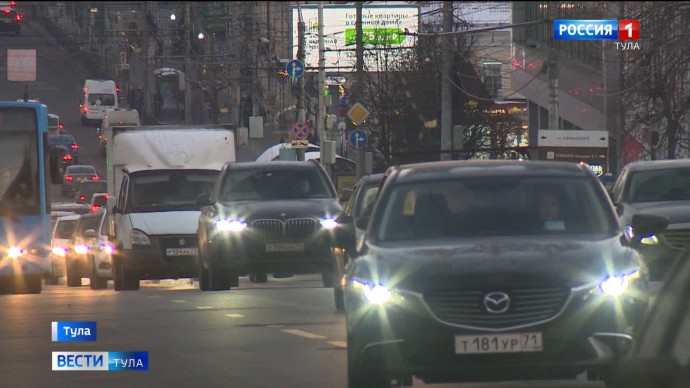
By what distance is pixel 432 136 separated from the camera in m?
77.1

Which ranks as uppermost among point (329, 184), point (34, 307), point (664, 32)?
point (664, 32)

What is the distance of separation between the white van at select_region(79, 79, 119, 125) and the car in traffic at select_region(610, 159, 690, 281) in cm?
8177

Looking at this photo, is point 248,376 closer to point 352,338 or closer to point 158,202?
point 352,338

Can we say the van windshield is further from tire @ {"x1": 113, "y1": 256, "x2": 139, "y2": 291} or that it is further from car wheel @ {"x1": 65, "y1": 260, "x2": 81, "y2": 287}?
tire @ {"x1": 113, "y1": 256, "x2": 139, "y2": 291}

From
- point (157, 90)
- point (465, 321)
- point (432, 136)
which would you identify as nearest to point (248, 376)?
point (465, 321)

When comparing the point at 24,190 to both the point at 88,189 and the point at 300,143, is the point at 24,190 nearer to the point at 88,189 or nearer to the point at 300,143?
the point at 300,143

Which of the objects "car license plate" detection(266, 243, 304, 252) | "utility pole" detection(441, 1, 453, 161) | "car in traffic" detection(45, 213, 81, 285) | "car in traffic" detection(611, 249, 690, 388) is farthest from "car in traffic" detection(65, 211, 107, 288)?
"car in traffic" detection(611, 249, 690, 388)

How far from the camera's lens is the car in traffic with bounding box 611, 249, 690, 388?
5.08 meters

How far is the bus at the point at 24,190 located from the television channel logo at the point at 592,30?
558 inches

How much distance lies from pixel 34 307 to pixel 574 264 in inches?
551

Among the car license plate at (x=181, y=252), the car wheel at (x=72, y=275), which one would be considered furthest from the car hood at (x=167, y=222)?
the car wheel at (x=72, y=275)

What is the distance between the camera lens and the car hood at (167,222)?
88.6ft

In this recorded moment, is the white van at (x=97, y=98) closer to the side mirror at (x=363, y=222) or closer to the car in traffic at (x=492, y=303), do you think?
the side mirror at (x=363, y=222)

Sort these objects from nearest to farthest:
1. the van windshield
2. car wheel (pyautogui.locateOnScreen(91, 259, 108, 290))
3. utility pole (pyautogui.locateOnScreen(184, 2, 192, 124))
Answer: car wheel (pyautogui.locateOnScreen(91, 259, 108, 290))
utility pole (pyautogui.locateOnScreen(184, 2, 192, 124))
the van windshield
